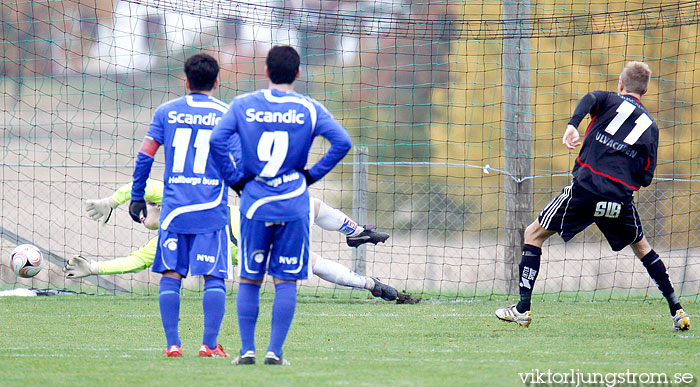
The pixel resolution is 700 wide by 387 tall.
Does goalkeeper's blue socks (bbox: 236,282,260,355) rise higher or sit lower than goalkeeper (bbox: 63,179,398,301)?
higher

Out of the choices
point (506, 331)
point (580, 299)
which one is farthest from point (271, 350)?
point (580, 299)

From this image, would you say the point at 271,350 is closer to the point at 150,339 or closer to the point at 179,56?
the point at 150,339

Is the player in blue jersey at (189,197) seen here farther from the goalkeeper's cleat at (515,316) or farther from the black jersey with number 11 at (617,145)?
the black jersey with number 11 at (617,145)

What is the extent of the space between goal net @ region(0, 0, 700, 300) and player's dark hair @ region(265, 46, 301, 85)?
3.32m

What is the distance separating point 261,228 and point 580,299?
5668 millimetres

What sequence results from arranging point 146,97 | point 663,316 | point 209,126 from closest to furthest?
1. point 209,126
2. point 663,316
3. point 146,97

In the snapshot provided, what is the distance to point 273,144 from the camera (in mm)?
4648

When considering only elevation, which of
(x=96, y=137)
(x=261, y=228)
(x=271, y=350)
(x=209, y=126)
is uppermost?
(x=209, y=126)

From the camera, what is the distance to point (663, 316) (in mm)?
7645

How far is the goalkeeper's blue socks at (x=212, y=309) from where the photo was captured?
5211 millimetres

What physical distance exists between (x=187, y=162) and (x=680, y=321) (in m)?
3.86

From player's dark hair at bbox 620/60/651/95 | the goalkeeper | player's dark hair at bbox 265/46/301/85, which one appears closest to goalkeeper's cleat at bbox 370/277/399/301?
the goalkeeper

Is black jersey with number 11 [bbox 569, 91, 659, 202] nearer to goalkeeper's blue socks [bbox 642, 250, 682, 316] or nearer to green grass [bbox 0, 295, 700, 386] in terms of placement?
goalkeeper's blue socks [bbox 642, 250, 682, 316]

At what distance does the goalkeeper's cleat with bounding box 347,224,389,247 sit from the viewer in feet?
27.4
